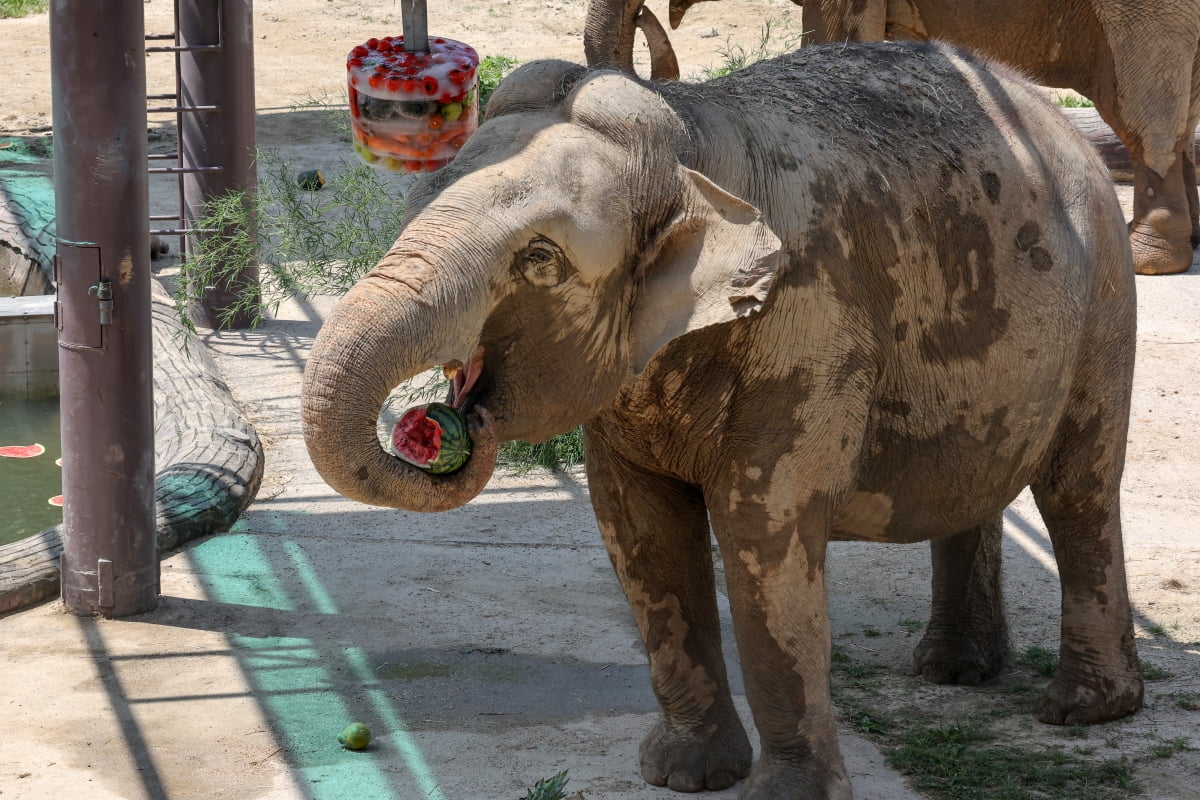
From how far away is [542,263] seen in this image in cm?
329

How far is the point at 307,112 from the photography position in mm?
15156

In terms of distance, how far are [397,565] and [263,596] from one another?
1.79ft

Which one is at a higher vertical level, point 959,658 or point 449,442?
point 449,442

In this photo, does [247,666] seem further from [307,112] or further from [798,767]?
[307,112]

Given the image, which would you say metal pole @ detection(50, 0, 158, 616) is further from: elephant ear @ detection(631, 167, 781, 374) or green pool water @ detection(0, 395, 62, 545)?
elephant ear @ detection(631, 167, 781, 374)

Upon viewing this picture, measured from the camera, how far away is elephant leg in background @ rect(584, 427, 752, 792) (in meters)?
4.19

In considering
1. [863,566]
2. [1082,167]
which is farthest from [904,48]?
[863,566]

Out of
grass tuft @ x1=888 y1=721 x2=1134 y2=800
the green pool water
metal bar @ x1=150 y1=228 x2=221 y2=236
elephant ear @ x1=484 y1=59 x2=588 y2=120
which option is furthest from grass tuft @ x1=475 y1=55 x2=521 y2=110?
elephant ear @ x1=484 y1=59 x2=588 y2=120

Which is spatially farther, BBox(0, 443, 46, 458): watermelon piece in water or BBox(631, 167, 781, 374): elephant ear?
BBox(0, 443, 46, 458): watermelon piece in water

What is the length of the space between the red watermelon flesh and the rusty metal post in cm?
596

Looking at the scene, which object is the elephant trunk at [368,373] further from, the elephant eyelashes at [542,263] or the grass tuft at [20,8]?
the grass tuft at [20,8]

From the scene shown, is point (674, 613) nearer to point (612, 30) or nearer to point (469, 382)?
point (469, 382)

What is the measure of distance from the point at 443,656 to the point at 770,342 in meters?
2.06

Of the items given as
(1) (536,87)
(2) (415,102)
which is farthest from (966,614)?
(1) (536,87)
